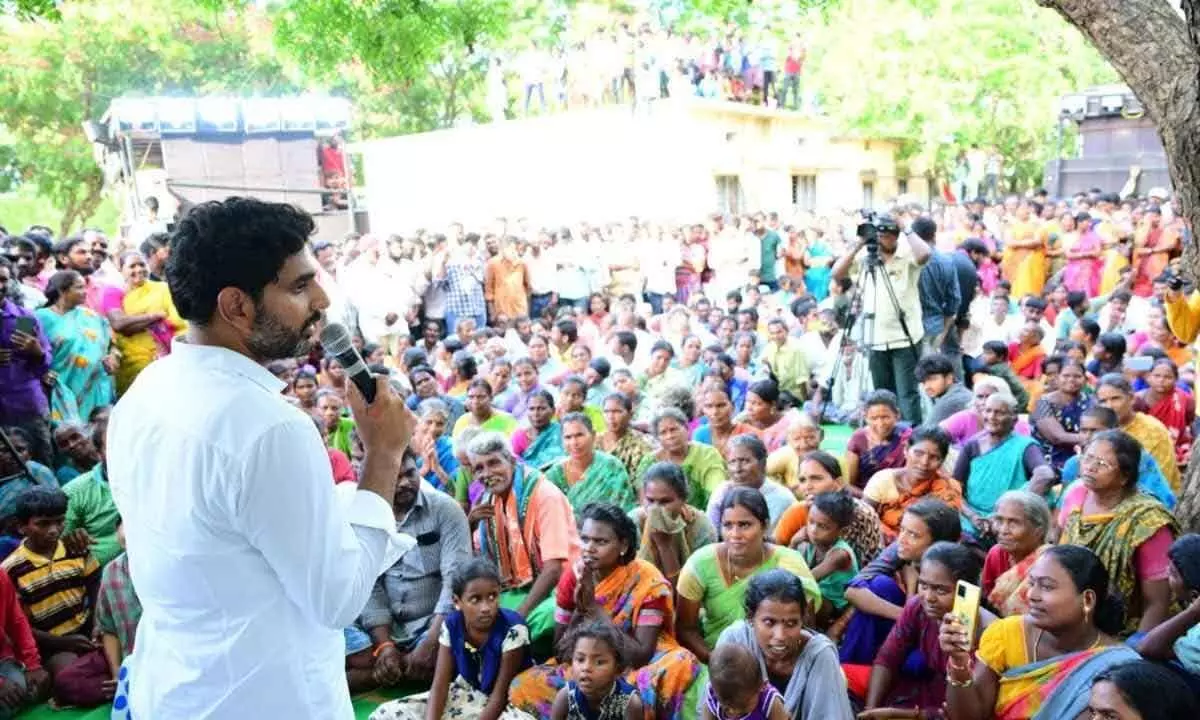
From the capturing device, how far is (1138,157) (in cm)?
1503

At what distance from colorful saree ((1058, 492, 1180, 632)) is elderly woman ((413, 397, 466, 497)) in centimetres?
297

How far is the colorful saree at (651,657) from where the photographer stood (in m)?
3.30

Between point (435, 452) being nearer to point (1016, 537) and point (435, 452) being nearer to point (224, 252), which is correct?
point (1016, 537)

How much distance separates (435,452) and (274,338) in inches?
160

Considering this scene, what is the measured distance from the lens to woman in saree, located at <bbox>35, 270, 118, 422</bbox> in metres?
5.57

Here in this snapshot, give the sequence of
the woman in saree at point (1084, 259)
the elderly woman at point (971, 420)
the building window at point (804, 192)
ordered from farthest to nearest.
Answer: the building window at point (804, 192), the woman in saree at point (1084, 259), the elderly woman at point (971, 420)

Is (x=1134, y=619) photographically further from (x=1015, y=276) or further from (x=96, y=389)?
(x=1015, y=276)

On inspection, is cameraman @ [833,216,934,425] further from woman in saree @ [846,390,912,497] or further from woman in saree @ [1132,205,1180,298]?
woman in saree @ [1132,205,1180,298]

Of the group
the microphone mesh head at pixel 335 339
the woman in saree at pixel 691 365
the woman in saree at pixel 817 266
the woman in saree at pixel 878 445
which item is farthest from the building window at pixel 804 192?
the microphone mesh head at pixel 335 339

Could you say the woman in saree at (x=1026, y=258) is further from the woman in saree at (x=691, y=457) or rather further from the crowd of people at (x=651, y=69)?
the woman in saree at (x=691, y=457)

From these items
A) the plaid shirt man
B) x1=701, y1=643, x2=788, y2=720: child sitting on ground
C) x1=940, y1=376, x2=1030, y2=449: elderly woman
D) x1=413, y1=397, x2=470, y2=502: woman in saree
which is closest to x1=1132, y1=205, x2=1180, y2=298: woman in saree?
x1=940, y1=376, x2=1030, y2=449: elderly woman

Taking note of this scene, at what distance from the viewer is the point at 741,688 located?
2.68m

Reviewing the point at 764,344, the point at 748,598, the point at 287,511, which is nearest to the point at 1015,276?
the point at 764,344

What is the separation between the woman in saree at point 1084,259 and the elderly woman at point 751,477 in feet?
24.4
